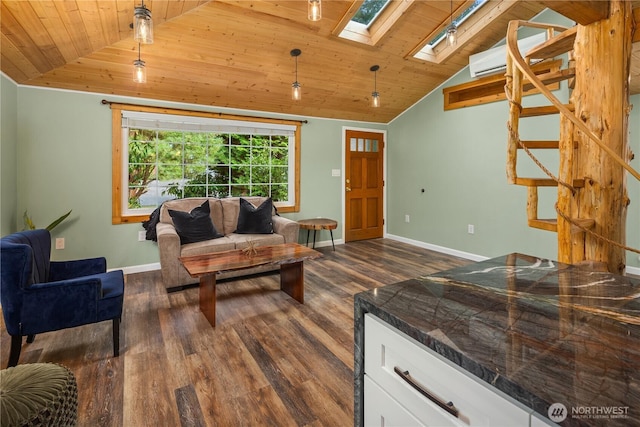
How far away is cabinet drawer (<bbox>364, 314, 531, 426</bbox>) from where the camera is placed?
62 centimetres

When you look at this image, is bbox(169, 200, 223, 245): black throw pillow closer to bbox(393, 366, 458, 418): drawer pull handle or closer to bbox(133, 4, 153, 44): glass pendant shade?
bbox(133, 4, 153, 44): glass pendant shade

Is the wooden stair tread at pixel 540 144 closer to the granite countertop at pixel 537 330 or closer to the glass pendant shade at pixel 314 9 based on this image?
the granite countertop at pixel 537 330

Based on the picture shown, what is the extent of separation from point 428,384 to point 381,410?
0.69 ft

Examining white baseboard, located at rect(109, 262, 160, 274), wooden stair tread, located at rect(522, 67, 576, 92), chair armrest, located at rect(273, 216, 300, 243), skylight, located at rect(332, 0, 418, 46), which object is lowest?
white baseboard, located at rect(109, 262, 160, 274)

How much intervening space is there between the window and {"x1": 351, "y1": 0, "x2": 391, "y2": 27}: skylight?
181 centimetres

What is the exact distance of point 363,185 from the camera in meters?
6.04

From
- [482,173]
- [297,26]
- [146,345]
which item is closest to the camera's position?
[146,345]

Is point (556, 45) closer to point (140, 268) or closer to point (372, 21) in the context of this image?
point (372, 21)

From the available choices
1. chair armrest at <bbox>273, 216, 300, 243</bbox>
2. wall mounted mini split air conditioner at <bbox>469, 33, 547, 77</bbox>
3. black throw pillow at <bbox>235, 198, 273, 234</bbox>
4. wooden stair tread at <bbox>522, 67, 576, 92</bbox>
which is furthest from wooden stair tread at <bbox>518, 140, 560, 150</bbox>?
black throw pillow at <bbox>235, 198, 273, 234</bbox>

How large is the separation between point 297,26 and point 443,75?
8.49ft

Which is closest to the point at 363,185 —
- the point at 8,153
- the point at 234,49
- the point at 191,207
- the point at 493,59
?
the point at 493,59

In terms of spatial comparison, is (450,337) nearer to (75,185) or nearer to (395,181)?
(75,185)

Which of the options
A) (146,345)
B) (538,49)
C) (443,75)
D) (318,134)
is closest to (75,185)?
(146,345)

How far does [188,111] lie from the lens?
4293 millimetres
